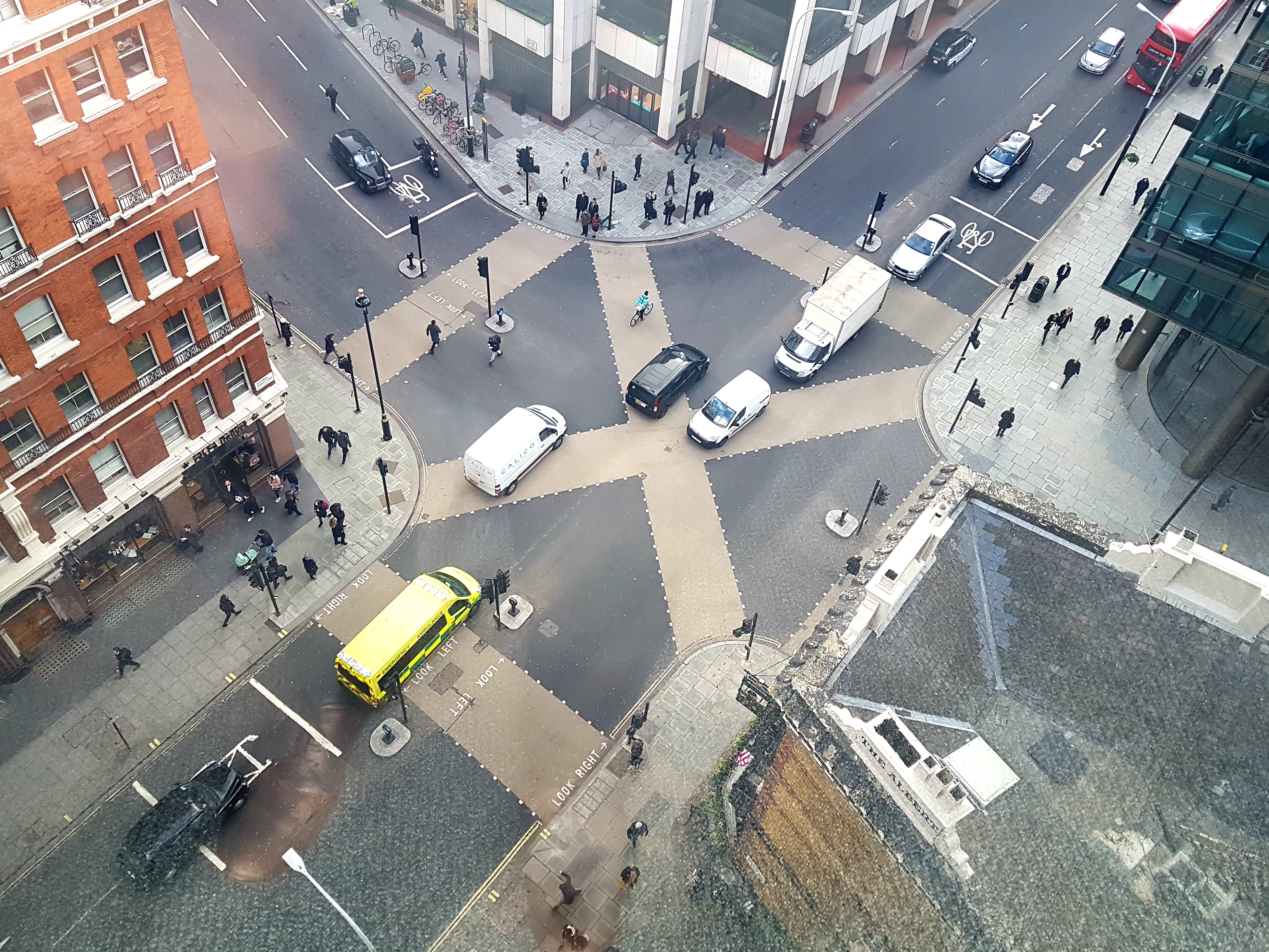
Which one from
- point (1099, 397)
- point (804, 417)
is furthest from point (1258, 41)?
point (804, 417)

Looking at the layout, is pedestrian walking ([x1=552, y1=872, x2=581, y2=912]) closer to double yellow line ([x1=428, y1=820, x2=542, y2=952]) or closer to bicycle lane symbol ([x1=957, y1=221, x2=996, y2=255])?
Answer: double yellow line ([x1=428, y1=820, x2=542, y2=952])

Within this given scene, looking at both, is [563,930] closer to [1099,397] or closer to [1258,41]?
[1099,397]

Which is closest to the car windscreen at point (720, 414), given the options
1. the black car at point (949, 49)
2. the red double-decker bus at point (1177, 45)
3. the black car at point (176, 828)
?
the black car at point (176, 828)

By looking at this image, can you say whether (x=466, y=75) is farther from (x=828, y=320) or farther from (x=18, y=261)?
(x=18, y=261)

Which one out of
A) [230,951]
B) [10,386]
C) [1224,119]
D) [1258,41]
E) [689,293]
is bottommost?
[230,951]

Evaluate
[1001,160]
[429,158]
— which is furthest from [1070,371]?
[429,158]

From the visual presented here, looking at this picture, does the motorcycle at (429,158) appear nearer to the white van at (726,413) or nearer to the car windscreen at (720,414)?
the white van at (726,413)
